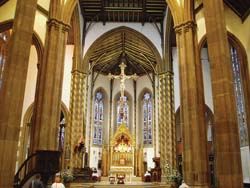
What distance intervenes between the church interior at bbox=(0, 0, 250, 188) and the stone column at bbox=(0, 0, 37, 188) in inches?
1.0

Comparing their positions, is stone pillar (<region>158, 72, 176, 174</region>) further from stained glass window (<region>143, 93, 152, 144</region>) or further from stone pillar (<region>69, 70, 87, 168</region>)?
stained glass window (<region>143, 93, 152, 144</region>)

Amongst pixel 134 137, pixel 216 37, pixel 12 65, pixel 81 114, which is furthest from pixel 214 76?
pixel 134 137

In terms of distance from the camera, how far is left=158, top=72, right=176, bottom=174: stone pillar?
18219mm

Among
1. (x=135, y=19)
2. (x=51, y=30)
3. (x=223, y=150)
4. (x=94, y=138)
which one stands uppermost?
(x=135, y=19)

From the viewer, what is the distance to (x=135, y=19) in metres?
20.5

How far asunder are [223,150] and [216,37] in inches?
131

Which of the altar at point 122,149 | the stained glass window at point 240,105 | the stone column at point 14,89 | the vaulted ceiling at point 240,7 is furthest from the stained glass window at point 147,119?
the stone column at point 14,89

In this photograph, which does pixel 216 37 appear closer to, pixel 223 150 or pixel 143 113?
pixel 223 150

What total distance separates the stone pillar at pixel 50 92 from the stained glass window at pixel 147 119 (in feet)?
57.2

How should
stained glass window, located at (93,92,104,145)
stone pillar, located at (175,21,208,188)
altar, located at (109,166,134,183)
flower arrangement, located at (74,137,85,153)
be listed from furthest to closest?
stained glass window, located at (93,92,104,145), altar, located at (109,166,134,183), flower arrangement, located at (74,137,85,153), stone pillar, located at (175,21,208,188)

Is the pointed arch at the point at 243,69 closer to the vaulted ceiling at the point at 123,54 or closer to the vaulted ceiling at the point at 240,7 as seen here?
the vaulted ceiling at the point at 240,7

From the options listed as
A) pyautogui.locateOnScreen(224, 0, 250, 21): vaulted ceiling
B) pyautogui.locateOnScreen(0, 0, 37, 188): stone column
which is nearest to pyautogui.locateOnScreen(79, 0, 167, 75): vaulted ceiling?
pyautogui.locateOnScreen(224, 0, 250, 21): vaulted ceiling

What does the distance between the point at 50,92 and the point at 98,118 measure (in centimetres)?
1733

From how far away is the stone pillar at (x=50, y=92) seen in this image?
428 inches
